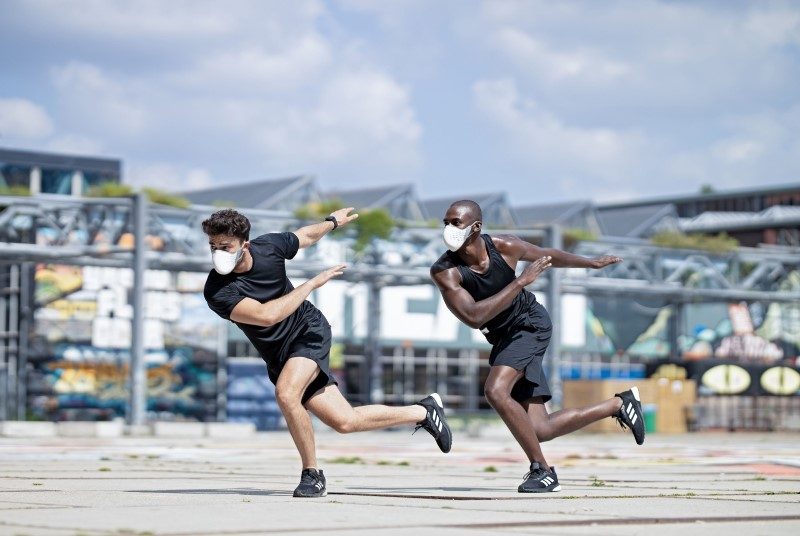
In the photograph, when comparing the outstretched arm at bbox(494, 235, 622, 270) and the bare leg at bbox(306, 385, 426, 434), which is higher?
the outstretched arm at bbox(494, 235, 622, 270)

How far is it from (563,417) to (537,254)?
106 cm

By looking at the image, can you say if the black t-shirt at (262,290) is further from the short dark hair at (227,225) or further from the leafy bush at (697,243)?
the leafy bush at (697,243)

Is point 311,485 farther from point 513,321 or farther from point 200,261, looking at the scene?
point 200,261

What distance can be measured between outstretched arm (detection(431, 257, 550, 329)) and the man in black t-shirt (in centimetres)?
67

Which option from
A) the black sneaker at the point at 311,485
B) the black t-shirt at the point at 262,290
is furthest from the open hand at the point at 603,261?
the black sneaker at the point at 311,485

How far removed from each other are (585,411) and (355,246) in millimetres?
27520

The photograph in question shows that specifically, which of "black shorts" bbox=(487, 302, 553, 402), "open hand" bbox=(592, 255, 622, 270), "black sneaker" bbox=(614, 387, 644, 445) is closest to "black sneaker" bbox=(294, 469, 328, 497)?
"black shorts" bbox=(487, 302, 553, 402)

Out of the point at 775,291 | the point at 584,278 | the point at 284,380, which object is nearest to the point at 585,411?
the point at 284,380

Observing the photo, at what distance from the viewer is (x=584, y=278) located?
3959 cm

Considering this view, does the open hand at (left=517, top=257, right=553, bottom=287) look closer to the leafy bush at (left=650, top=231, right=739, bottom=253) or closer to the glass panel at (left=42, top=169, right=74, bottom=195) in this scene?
the leafy bush at (left=650, top=231, right=739, bottom=253)

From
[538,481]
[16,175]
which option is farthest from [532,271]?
[16,175]

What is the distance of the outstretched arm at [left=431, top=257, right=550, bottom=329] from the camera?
28.0 feet

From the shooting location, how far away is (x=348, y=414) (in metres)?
8.48

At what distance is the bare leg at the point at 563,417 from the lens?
9.15 metres
